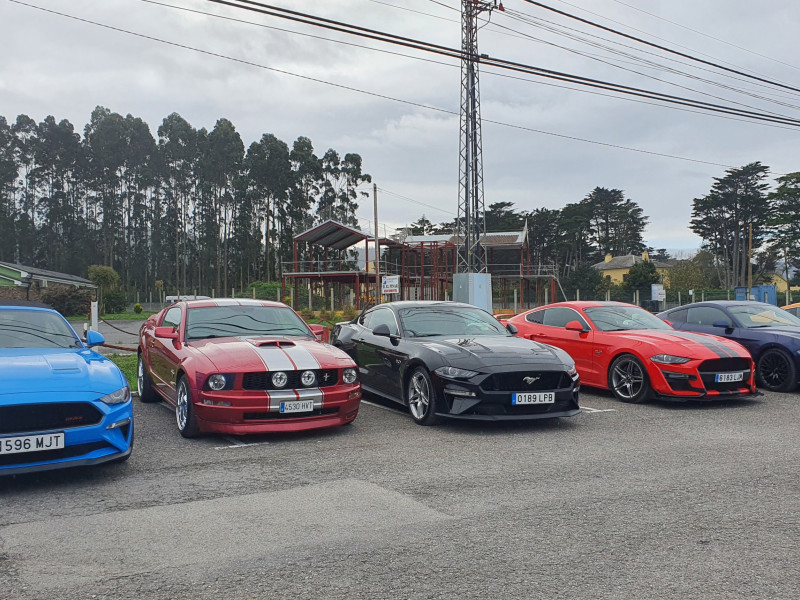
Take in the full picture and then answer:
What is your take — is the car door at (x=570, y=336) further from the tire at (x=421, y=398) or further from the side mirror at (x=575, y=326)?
the tire at (x=421, y=398)

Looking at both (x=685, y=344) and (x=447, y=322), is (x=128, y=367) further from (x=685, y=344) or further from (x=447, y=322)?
(x=685, y=344)

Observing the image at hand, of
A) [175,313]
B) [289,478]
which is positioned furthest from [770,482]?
[175,313]

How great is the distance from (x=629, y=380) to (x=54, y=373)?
22.7ft

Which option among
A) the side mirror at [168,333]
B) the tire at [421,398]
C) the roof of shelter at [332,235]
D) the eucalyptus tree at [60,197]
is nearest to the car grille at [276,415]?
the tire at [421,398]

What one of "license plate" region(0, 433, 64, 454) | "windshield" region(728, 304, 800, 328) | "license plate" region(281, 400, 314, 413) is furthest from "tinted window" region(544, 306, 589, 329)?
"license plate" region(0, 433, 64, 454)

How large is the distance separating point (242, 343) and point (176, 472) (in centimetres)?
193

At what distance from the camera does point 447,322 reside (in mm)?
8531

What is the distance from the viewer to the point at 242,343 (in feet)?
23.1

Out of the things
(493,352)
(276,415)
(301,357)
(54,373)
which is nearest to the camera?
(54,373)

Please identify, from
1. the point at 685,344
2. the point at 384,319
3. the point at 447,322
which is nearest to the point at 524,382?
the point at 447,322

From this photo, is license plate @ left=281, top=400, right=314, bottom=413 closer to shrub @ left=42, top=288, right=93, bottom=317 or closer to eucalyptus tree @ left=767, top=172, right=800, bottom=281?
shrub @ left=42, top=288, right=93, bottom=317

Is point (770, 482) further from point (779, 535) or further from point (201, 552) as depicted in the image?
point (201, 552)

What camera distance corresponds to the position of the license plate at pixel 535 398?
6930 mm

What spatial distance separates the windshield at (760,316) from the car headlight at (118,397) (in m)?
9.32
